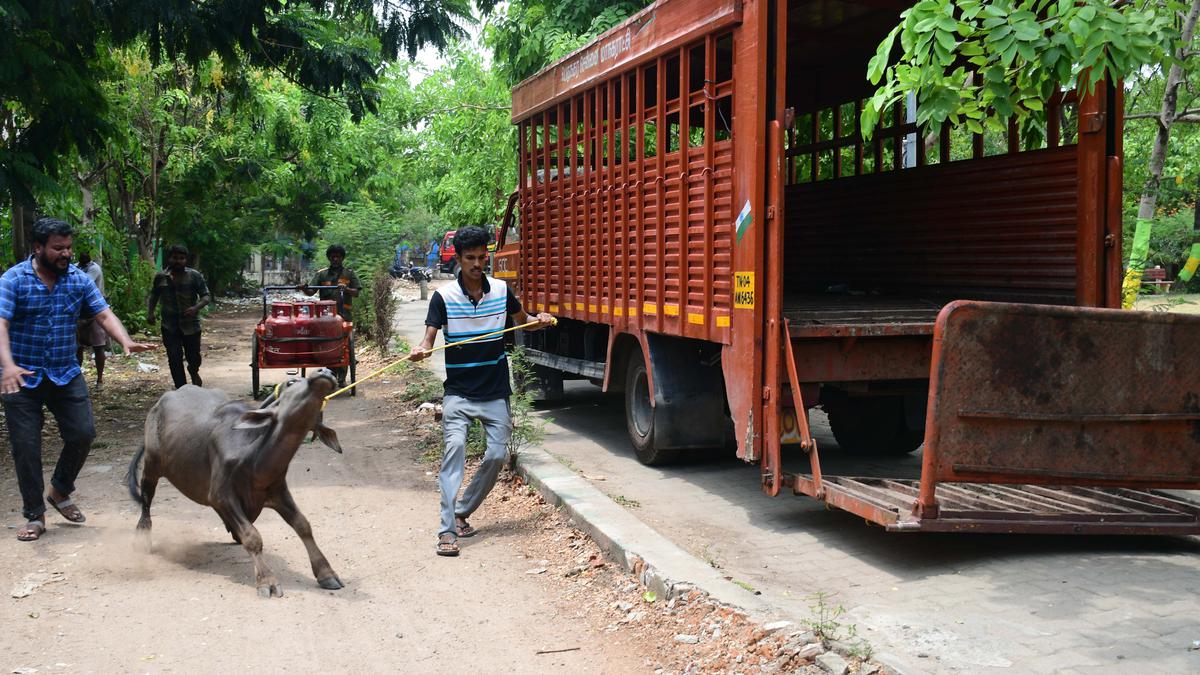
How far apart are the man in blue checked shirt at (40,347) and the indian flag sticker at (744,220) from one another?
3.61 metres

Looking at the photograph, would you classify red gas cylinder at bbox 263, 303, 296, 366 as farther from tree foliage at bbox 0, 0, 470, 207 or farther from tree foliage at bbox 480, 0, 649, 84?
tree foliage at bbox 480, 0, 649, 84

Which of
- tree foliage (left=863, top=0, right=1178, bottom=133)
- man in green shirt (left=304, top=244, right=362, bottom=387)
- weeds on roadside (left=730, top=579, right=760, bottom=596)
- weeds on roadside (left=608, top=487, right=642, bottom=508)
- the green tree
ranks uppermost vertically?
the green tree

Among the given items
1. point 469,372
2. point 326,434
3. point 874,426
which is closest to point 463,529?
point 469,372

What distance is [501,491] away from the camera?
25.3 feet

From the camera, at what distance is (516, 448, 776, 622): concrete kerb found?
4.84m

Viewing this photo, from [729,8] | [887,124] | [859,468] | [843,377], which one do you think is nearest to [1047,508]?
[843,377]

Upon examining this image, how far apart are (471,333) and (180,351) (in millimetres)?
6879

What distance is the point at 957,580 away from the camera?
502cm

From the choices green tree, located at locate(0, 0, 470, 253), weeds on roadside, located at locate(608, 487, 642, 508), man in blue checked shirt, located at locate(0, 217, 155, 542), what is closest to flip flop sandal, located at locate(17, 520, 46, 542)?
man in blue checked shirt, located at locate(0, 217, 155, 542)

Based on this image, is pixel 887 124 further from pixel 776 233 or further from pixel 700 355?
pixel 776 233

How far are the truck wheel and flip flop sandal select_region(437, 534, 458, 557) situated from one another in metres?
2.31

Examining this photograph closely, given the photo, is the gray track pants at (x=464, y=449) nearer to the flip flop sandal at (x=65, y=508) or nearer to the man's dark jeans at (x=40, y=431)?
the man's dark jeans at (x=40, y=431)

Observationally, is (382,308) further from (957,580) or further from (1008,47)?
(1008,47)

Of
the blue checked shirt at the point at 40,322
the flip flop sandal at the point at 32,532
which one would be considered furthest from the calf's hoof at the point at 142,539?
the blue checked shirt at the point at 40,322
